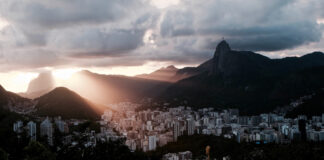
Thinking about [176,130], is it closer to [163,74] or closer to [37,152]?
[37,152]

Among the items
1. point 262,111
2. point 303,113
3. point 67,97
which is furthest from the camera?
point 262,111

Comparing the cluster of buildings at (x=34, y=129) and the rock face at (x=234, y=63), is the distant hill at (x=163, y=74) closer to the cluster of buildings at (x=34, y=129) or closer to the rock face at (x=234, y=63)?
the rock face at (x=234, y=63)

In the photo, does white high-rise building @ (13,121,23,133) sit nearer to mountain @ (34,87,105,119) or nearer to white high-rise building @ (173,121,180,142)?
white high-rise building @ (173,121,180,142)

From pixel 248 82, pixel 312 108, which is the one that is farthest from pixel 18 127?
pixel 248 82

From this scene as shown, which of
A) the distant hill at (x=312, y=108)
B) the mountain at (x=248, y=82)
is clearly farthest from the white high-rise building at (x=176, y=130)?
the mountain at (x=248, y=82)

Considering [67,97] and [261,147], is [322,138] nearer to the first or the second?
[261,147]

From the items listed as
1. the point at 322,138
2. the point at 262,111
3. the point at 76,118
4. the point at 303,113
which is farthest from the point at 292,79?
the point at 76,118
